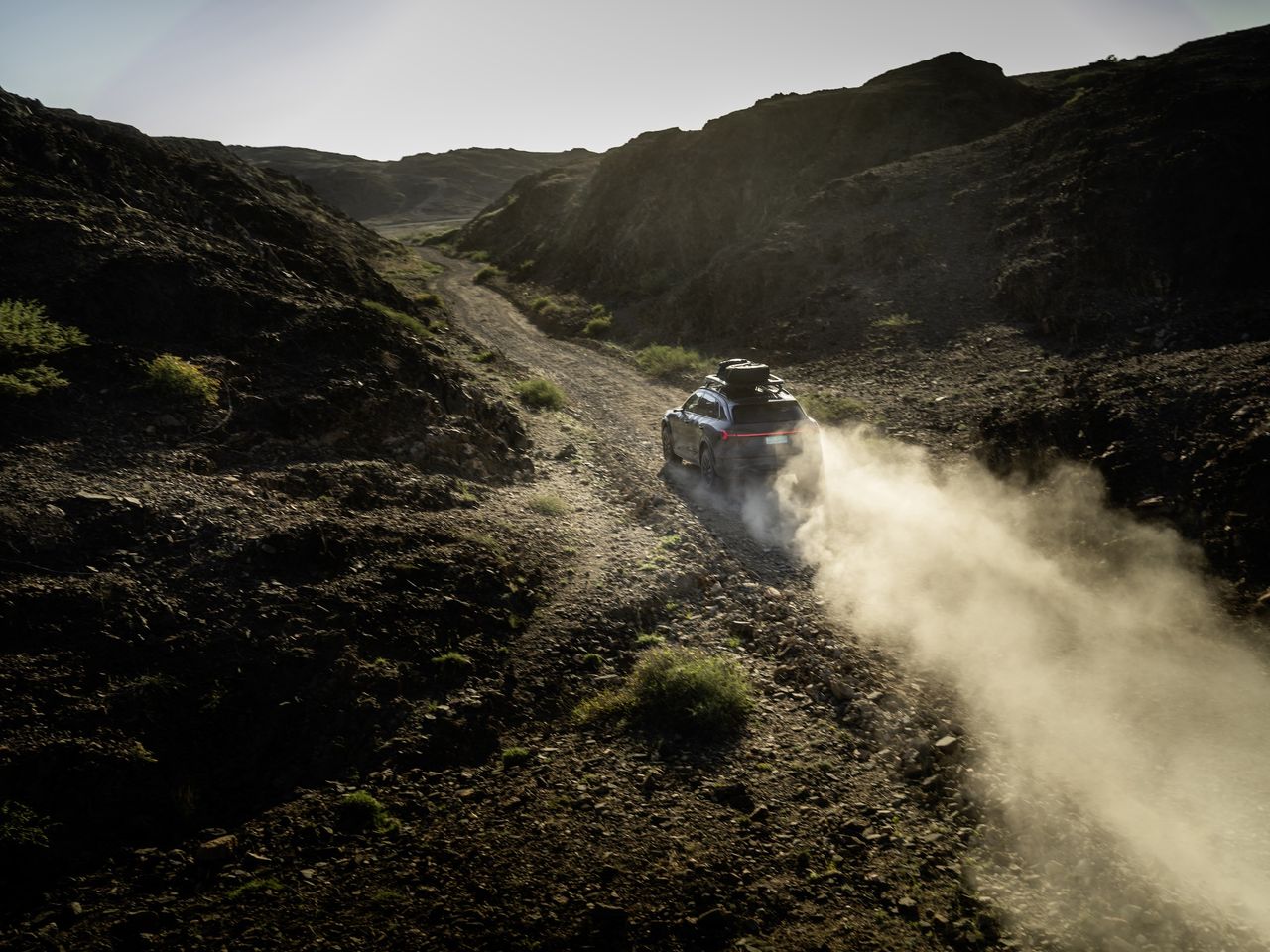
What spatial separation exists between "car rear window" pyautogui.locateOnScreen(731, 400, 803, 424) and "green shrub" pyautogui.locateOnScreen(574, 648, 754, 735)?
6500 millimetres

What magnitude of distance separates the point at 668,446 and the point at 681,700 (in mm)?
9744

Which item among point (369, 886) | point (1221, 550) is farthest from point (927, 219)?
point (369, 886)

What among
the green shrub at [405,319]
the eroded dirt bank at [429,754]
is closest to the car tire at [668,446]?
the eroded dirt bank at [429,754]

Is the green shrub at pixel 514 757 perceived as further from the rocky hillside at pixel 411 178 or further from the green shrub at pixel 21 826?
the rocky hillside at pixel 411 178

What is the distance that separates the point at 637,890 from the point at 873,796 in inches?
87.1

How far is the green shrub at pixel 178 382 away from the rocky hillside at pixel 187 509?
52 mm

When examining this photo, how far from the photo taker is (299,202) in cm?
3872

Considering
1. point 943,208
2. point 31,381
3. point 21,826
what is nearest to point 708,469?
point 31,381

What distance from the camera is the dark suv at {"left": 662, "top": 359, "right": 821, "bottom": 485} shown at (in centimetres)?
1318

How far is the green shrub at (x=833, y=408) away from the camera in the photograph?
64.5ft

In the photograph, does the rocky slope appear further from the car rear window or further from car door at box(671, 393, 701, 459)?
car door at box(671, 393, 701, 459)

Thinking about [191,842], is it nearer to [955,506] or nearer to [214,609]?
[214,609]

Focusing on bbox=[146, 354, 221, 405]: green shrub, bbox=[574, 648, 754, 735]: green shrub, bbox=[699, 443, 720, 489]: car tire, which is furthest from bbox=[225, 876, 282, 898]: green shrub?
bbox=[699, 443, 720, 489]: car tire

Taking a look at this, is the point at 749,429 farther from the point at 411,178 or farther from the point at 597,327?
the point at 411,178
